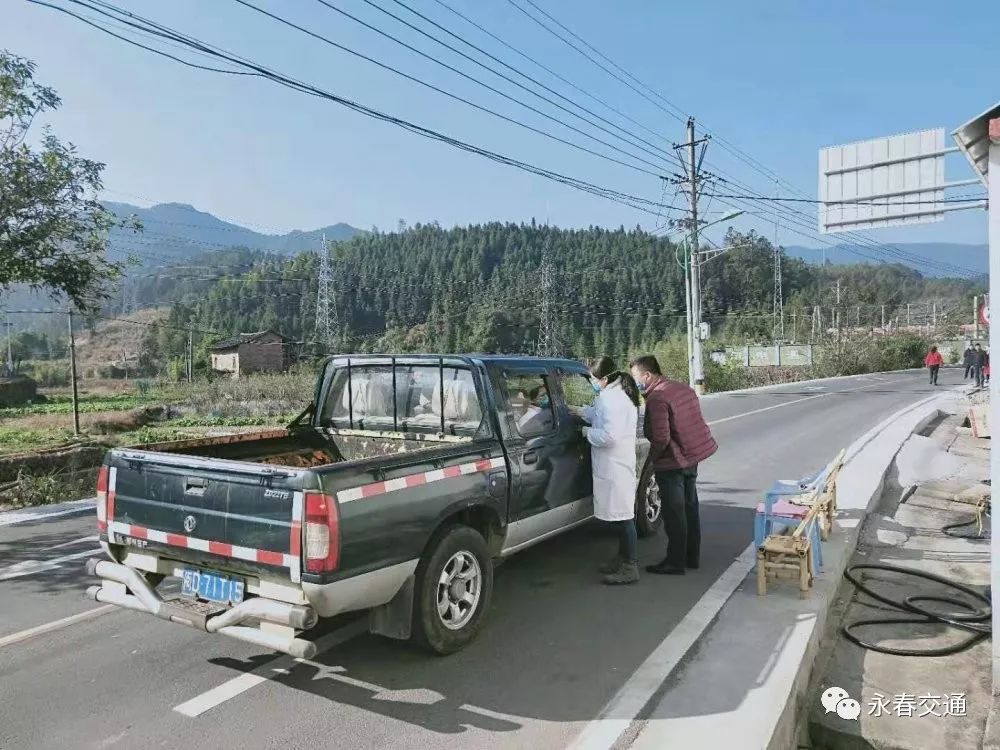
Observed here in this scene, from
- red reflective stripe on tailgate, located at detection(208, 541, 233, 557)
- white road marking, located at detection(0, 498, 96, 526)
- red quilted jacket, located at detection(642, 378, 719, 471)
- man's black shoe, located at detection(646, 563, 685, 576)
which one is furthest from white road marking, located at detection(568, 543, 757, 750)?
white road marking, located at detection(0, 498, 96, 526)

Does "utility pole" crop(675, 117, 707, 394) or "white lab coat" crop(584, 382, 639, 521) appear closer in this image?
"white lab coat" crop(584, 382, 639, 521)

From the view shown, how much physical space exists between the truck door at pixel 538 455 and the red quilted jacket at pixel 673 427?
61cm

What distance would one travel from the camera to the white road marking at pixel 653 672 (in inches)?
129

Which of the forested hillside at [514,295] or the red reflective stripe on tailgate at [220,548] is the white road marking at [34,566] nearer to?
the red reflective stripe on tailgate at [220,548]

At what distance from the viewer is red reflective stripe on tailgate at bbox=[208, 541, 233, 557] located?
11.9 ft

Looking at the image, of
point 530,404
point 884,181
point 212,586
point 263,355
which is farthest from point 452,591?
point 263,355

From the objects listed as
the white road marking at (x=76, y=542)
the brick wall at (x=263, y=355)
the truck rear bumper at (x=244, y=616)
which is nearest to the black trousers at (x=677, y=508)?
the truck rear bumper at (x=244, y=616)

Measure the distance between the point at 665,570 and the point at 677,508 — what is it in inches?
21.4

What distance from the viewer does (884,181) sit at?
17531 mm

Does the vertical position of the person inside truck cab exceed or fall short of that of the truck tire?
it exceeds it

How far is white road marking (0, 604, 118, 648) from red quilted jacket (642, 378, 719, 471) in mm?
3995

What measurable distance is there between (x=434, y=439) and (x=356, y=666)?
171 cm

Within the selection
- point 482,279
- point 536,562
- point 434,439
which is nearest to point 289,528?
point 434,439

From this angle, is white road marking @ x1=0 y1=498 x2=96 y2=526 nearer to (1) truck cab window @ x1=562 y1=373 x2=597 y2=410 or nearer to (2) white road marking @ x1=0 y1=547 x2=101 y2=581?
(2) white road marking @ x1=0 y1=547 x2=101 y2=581
